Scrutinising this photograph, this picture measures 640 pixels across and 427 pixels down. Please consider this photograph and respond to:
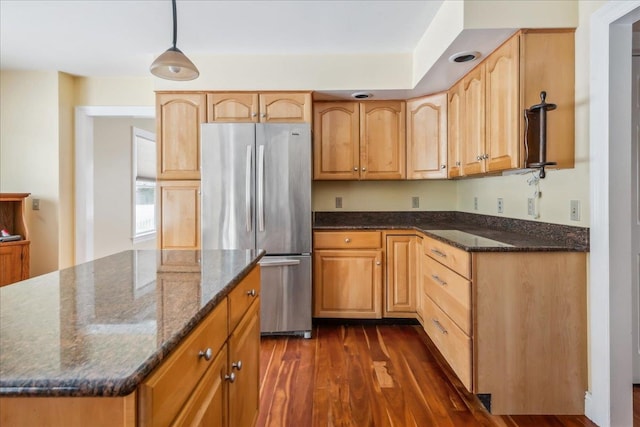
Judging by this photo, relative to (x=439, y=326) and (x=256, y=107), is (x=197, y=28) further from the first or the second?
(x=439, y=326)

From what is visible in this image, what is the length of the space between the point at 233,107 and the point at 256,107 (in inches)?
8.1

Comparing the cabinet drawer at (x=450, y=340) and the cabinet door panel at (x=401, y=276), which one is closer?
the cabinet drawer at (x=450, y=340)

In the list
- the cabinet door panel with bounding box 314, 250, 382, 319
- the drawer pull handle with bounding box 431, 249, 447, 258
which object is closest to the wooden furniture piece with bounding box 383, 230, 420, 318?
the cabinet door panel with bounding box 314, 250, 382, 319

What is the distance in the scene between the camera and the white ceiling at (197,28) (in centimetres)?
240

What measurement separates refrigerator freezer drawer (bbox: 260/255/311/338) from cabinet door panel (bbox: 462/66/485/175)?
149 centimetres

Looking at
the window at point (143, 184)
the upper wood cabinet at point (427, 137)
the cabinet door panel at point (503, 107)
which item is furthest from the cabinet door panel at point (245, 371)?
the window at point (143, 184)

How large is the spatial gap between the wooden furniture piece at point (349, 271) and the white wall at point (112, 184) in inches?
125

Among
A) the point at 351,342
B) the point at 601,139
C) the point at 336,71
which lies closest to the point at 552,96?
the point at 601,139

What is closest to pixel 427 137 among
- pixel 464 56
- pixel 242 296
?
pixel 464 56

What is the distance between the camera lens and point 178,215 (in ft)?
10.3

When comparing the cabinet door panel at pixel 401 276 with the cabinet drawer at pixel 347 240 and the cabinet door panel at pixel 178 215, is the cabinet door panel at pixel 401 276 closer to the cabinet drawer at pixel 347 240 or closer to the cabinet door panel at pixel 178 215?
the cabinet drawer at pixel 347 240

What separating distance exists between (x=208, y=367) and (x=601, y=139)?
2074mm

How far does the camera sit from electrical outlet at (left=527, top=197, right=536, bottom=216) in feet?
7.55

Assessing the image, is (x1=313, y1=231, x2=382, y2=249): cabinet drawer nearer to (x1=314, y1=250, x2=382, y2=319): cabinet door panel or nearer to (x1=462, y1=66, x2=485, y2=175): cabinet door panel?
(x1=314, y1=250, x2=382, y2=319): cabinet door panel
